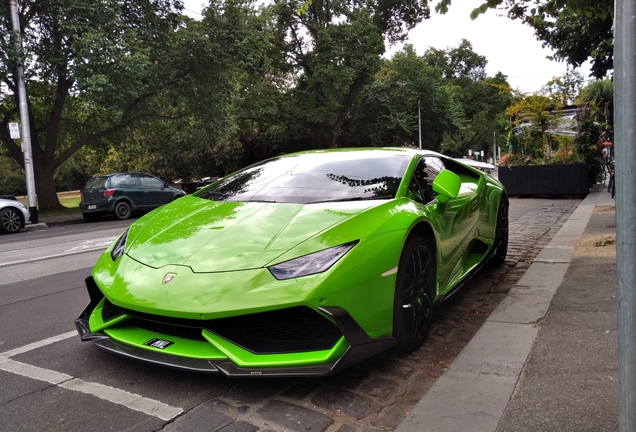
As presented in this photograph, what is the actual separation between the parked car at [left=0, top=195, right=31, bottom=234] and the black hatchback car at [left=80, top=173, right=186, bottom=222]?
2.49 meters

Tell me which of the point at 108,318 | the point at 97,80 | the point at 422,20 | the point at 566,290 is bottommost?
the point at 566,290

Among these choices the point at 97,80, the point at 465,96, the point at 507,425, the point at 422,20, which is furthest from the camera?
the point at 465,96

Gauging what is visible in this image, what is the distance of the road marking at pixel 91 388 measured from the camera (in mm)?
2578

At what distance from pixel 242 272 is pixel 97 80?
46.6ft

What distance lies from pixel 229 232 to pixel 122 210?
47.3ft

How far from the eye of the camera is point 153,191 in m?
17.3

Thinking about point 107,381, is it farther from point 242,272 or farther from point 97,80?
point 97,80

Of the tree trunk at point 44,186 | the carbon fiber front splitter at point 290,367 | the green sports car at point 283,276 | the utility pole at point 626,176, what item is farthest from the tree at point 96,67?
the utility pole at point 626,176

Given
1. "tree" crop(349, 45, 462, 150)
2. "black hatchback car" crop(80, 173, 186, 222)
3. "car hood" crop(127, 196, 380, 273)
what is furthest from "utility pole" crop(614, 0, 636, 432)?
"tree" crop(349, 45, 462, 150)

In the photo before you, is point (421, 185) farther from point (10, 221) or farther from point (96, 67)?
point (96, 67)

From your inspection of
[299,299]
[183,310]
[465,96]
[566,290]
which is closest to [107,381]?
[183,310]

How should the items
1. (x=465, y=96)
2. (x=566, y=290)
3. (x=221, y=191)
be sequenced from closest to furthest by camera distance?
1. (x=221, y=191)
2. (x=566, y=290)
3. (x=465, y=96)

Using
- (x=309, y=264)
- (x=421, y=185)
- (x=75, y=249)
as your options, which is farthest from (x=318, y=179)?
(x=75, y=249)

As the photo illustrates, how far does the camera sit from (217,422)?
2475 millimetres
